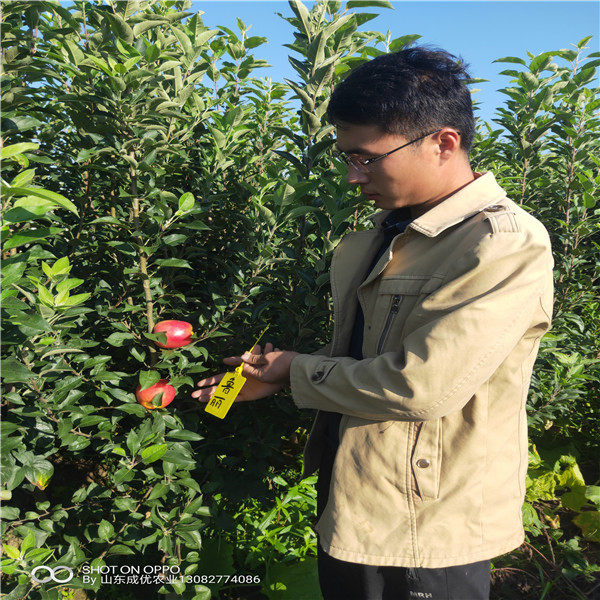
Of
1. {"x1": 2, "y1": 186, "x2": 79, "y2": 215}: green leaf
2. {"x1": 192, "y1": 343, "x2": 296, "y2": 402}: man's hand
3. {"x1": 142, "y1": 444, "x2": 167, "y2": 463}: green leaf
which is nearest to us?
{"x1": 2, "y1": 186, "x2": 79, "y2": 215}: green leaf

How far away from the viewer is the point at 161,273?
205 cm

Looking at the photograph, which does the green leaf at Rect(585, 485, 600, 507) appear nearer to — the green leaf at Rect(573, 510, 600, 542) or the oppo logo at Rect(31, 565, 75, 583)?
the green leaf at Rect(573, 510, 600, 542)

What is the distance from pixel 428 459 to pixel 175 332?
0.93m

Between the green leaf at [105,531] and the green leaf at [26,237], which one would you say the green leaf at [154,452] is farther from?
the green leaf at [26,237]

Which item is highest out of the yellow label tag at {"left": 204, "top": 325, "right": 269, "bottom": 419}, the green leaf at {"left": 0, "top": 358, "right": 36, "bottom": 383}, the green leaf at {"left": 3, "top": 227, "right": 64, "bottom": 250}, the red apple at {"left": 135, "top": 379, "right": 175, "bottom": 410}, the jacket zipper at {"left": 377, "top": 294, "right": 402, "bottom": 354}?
the green leaf at {"left": 3, "top": 227, "right": 64, "bottom": 250}

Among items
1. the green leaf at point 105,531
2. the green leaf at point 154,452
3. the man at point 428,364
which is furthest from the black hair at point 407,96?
the green leaf at point 105,531

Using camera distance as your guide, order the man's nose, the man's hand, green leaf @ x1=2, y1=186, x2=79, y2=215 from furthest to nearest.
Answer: the man's hand → the man's nose → green leaf @ x1=2, y1=186, x2=79, y2=215

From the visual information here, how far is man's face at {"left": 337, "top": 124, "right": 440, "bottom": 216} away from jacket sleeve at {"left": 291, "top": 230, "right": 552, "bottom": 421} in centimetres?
26

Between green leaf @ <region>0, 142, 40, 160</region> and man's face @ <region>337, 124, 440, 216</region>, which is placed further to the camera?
man's face @ <region>337, 124, 440, 216</region>

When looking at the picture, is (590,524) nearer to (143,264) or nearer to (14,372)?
(143,264)

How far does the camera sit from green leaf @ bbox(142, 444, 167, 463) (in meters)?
1.71

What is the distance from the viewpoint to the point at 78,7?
203 cm

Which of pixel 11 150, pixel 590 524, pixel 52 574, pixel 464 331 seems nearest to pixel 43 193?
pixel 11 150

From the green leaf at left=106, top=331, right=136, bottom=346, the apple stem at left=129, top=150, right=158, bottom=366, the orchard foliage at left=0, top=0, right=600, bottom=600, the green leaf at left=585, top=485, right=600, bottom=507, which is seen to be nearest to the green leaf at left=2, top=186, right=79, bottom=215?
the orchard foliage at left=0, top=0, right=600, bottom=600
